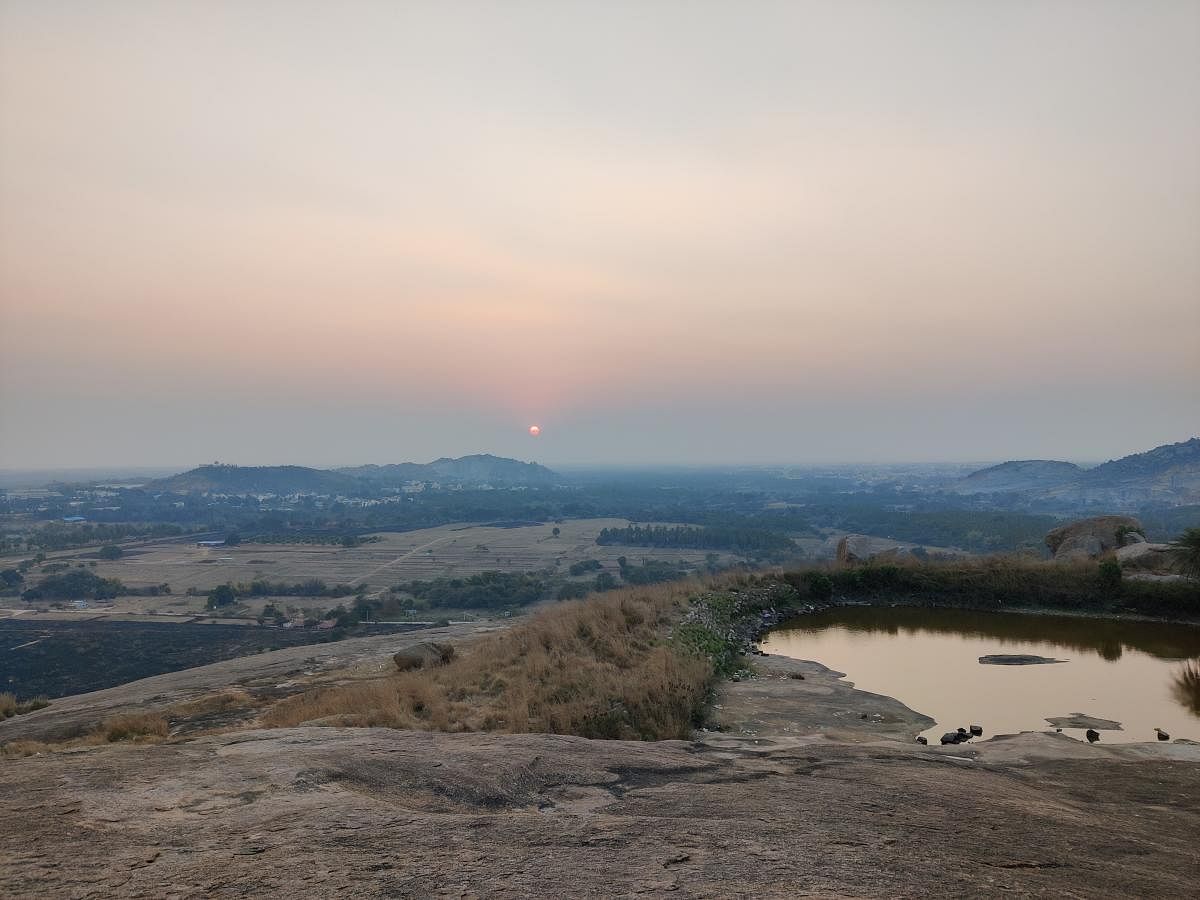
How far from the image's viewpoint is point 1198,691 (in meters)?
14.7

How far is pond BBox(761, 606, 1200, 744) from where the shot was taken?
13.0 metres

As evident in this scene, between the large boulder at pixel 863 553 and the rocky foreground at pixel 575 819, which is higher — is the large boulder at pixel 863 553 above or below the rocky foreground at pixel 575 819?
below

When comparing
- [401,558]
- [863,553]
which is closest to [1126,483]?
[863,553]

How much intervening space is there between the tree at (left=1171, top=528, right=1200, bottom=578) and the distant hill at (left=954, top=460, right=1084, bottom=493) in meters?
151

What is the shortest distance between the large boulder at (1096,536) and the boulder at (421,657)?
93.6 ft

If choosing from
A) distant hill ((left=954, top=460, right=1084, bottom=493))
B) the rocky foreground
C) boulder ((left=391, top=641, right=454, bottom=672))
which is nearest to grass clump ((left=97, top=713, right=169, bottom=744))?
the rocky foreground

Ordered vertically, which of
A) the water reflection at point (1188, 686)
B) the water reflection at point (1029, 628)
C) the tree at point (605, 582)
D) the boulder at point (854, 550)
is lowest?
the tree at point (605, 582)

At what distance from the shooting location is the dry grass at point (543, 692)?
9539 mm

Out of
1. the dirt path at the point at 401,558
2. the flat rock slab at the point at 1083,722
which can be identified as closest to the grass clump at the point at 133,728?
the flat rock slab at the point at 1083,722

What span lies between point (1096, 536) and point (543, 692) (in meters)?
32.2

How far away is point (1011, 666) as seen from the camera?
17.2 m

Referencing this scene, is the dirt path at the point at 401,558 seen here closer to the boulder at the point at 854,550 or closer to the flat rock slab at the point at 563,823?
the boulder at the point at 854,550

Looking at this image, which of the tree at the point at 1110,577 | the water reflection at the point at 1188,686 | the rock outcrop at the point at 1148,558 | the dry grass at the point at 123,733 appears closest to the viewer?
the dry grass at the point at 123,733

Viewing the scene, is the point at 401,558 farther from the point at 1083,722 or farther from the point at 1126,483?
the point at 1126,483
